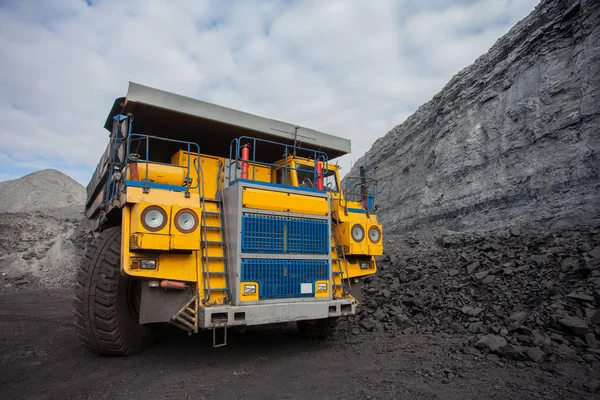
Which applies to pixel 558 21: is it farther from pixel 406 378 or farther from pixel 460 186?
pixel 406 378

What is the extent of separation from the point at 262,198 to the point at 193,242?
105 centimetres

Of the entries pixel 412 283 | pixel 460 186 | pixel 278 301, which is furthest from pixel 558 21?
pixel 278 301

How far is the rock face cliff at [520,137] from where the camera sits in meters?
12.0

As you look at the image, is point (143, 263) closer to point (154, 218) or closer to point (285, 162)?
point (154, 218)

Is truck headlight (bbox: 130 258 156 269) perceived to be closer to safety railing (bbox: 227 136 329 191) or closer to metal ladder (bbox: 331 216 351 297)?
safety railing (bbox: 227 136 329 191)

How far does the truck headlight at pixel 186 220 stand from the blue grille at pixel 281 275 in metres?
0.74

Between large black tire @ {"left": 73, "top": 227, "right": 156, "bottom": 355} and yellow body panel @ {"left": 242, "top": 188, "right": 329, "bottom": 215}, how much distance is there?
1.73 m

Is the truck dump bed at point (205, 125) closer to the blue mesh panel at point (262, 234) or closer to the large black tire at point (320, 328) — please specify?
the blue mesh panel at point (262, 234)

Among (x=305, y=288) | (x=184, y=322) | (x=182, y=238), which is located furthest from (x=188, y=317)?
(x=305, y=288)

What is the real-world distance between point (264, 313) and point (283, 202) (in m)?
1.45

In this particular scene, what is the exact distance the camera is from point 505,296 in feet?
21.4

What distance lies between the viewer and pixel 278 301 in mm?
4582

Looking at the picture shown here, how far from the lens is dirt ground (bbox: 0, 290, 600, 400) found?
3.67 metres

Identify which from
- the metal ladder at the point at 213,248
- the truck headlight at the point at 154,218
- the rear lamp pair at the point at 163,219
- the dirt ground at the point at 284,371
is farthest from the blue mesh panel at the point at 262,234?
the dirt ground at the point at 284,371
